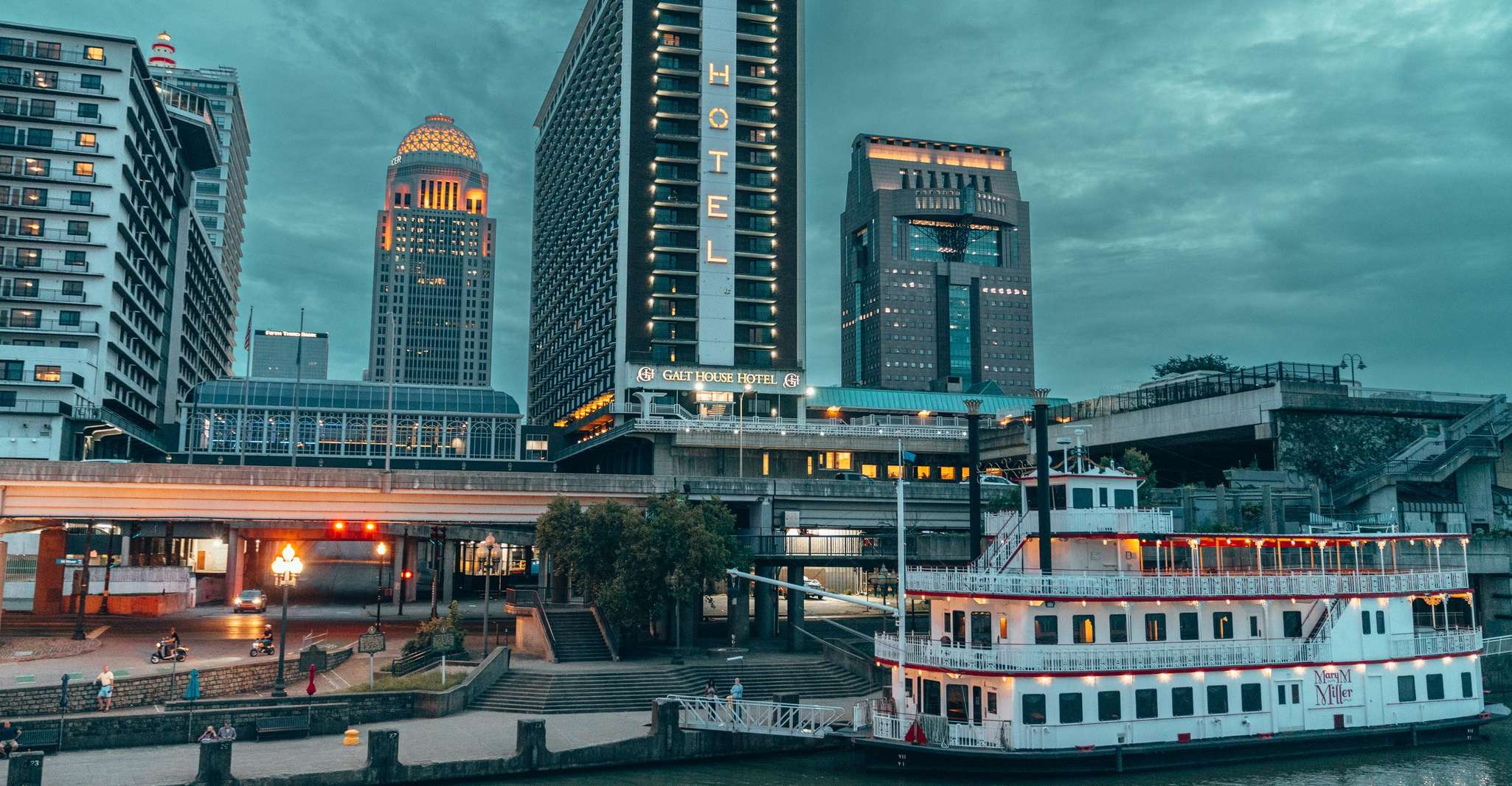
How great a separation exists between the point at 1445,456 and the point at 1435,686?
27.3 metres

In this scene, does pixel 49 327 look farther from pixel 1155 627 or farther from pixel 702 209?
pixel 1155 627

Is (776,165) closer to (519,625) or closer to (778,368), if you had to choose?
(778,368)

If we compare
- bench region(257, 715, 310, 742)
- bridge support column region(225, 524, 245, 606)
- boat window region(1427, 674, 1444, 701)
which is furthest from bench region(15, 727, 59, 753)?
boat window region(1427, 674, 1444, 701)

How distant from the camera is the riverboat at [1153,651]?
33.5 metres

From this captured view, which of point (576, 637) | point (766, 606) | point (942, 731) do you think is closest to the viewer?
point (942, 731)

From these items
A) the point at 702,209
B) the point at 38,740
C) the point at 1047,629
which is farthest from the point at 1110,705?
the point at 702,209

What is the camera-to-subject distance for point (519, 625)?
5038 cm

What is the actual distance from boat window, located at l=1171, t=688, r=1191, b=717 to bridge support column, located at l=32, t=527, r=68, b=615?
6036 centimetres

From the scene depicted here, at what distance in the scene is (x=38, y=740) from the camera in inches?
1224

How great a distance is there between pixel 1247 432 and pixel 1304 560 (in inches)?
1111

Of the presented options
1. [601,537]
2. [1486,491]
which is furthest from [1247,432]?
[601,537]

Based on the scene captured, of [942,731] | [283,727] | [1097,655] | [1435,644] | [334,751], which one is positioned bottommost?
[334,751]

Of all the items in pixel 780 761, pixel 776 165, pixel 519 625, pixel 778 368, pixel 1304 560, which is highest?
pixel 776 165

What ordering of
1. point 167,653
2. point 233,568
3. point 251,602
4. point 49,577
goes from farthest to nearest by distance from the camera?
point 233,568 → point 251,602 → point 49,577 → point 167,653
